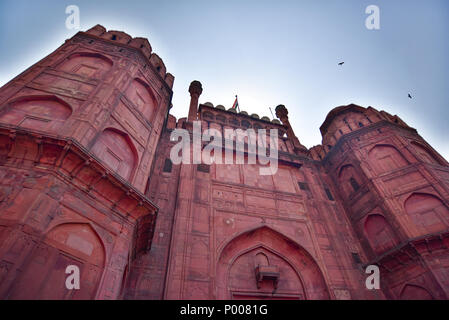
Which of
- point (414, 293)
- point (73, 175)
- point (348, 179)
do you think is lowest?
point (414, 293)

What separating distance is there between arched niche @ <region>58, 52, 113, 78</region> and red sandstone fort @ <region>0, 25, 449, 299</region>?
0.08 m

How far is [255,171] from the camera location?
14211 mm

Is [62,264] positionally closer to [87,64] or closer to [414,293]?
[87,64]

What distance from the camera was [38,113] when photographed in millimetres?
7926

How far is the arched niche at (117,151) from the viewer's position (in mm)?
8141

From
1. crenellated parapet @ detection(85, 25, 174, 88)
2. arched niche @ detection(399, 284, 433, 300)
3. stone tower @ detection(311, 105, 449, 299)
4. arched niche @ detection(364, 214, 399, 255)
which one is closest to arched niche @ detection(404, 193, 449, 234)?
stone tower @ detection(311, 105, 449, 299)

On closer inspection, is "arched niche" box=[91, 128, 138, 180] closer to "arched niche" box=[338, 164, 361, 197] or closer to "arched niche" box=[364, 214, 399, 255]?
"arched niche" box=[364, 214, 399, 255]

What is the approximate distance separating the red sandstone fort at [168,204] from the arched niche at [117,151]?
0.18ft

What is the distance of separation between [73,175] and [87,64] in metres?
6.89

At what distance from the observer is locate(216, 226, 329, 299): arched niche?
31.1ft

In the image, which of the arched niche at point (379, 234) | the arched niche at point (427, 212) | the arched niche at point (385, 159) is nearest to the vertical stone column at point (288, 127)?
the arched niche at point (385, 159)

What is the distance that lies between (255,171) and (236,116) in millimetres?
6126

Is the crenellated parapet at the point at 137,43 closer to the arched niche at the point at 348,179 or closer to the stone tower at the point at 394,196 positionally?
the arched niche at the point at 348,179

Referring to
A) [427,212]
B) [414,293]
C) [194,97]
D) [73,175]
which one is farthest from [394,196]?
[73,175]
